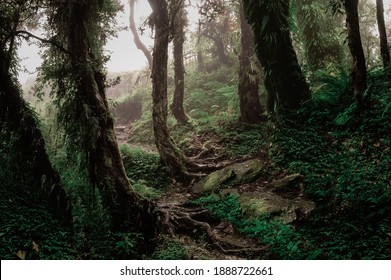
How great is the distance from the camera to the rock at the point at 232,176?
305 inches

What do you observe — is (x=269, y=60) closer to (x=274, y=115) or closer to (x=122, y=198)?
(x=274, y=115)

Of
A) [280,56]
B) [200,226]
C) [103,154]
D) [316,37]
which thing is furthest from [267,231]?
[316,37]

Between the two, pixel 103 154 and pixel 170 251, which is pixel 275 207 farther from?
pixel 103 154

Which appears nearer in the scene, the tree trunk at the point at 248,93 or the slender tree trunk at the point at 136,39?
the tree trunk at the point at 248,93

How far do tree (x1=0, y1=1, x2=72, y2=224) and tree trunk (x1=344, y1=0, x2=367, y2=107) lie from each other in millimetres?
6161

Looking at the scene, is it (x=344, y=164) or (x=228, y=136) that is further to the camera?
(x=228, y=136)

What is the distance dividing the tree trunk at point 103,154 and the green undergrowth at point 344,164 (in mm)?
2785

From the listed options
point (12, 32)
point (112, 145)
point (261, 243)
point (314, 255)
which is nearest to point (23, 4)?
point (12, 32)

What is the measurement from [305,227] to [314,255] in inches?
35.5

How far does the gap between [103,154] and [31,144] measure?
4.36ft

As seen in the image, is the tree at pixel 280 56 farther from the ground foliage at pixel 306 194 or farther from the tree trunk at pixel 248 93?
the tree trunk at pixel 248 93

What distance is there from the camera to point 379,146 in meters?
5.82

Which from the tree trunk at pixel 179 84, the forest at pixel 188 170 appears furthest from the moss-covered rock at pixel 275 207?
the tree trunk at pixel 179 84

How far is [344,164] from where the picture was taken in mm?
5902
